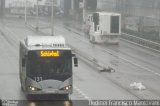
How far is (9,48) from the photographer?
165 ft

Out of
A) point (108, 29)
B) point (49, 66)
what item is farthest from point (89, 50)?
point (49, 66)

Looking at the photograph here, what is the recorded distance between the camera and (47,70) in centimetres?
2514

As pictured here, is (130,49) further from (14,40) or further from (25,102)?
(25,102)

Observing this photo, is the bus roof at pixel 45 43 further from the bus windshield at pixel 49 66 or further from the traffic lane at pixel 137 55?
the traffic lane at pixel 137 55

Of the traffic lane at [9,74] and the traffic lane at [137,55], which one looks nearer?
Result: the traffic lane at [9,74]

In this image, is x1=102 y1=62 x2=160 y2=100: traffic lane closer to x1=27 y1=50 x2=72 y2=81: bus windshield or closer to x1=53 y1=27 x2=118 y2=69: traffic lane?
x1=53 y1=27 x2=118 y2=69: traffic lane

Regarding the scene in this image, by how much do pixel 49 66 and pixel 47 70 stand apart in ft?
0.67

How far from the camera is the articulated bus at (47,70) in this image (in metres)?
24.7

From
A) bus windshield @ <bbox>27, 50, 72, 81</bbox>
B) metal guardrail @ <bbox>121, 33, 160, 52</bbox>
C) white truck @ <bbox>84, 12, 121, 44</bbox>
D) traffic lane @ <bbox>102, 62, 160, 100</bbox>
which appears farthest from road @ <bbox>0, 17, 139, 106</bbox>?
white truck @ <bbox>84, 12, 121, 44</bbox>

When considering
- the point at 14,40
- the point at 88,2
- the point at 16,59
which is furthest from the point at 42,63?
the point at 88,2

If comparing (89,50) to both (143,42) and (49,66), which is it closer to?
(143,42)

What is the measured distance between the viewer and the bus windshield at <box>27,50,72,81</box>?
82.0 feet

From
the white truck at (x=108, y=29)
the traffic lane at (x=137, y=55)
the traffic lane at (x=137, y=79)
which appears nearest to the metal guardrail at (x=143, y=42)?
the traffic lane at (x=137, y=55)

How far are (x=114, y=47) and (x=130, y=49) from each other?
2.13 meters
